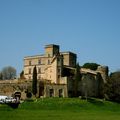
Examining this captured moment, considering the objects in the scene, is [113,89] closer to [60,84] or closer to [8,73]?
[60,84]

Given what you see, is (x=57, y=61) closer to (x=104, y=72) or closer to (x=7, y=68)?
(x=104, y=72)

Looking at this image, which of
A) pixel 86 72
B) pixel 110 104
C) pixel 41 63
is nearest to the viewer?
pixel 110 104

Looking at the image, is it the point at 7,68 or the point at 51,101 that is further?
the point at 7,68

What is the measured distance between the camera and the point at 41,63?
402 feet

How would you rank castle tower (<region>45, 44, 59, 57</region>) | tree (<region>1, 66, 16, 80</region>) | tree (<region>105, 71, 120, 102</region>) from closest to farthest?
tree (<region>105, 71, 120, 102</region>) < castle tower (<region>45, 44, 59, 57</region>) < tree (<region>1, 66, 16, 80</region>)

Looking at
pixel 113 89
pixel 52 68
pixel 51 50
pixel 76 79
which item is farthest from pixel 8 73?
pixel 76 79

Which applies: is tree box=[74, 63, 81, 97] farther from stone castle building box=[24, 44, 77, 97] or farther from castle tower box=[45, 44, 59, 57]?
castle tower box=[45, 44, 59, 57]

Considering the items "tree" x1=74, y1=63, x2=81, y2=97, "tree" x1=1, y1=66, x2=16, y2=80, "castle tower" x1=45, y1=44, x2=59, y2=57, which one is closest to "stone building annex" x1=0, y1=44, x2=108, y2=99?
"tree" x1=74, y1=63, x2=81, y2=97

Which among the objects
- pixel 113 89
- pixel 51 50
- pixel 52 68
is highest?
pixel 51 50

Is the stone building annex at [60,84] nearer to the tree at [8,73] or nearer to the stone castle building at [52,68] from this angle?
the stone castle building at [52,68]

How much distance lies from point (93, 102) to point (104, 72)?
814 inches

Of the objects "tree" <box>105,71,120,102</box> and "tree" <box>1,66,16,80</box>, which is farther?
"tree" <box>1,66,16,80</box>

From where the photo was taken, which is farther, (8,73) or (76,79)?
(8,73)

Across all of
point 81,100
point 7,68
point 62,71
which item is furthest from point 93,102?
point 7,68
